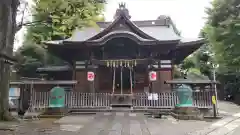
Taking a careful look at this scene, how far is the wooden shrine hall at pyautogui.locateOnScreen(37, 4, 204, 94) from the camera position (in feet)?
51.5

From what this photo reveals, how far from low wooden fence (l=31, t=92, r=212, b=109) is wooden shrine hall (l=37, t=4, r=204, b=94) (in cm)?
163

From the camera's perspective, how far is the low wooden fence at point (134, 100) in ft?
44.5

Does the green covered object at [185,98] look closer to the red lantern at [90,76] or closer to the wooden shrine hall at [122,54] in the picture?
the wooden shrine hall at [122,54]

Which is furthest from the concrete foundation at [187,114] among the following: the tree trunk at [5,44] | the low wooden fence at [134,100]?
the tree trunk at [5,44]

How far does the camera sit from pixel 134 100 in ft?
47.6

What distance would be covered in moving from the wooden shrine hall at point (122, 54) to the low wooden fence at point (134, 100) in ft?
5.35

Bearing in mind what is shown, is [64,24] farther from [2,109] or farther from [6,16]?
[2,109]

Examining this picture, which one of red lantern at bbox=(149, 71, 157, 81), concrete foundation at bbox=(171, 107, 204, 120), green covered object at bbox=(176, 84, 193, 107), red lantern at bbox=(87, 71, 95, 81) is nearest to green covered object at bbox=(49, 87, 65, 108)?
red lantern at bbox=(87, 71, 95, 81)

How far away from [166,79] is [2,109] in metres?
11.1

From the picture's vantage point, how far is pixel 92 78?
623 inches

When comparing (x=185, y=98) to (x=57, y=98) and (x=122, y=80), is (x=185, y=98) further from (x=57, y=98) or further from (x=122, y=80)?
(x=57, y=98)

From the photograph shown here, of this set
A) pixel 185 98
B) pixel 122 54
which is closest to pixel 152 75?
pixel 122 54

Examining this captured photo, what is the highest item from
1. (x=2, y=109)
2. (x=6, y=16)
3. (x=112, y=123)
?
(x=6, y=16)

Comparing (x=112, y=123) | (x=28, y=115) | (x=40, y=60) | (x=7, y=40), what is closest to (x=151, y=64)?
(x=112, y=123)
